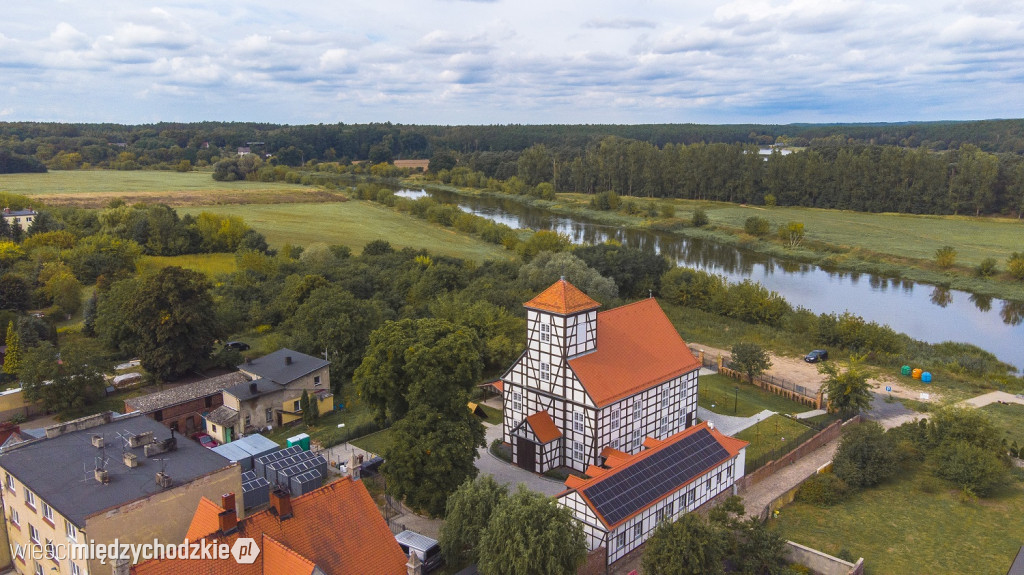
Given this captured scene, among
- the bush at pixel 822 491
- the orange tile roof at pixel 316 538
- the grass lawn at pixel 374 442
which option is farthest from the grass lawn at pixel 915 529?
the grass lawn at pixel 374 442

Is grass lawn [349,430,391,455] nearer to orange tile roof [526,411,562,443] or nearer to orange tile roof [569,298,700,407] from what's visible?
orange tile roof [526,411,562,443]

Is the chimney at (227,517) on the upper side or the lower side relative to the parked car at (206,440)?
upper

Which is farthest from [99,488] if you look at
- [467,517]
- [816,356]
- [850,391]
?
[816,356]

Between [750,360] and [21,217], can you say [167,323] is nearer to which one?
[750,360]

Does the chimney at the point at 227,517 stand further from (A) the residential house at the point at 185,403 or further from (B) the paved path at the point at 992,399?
(B) the paved path at the point at 992,399

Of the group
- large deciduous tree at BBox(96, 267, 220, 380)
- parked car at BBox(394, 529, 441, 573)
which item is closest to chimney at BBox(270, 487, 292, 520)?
parked car at BBox(394, 529, 441, 573)

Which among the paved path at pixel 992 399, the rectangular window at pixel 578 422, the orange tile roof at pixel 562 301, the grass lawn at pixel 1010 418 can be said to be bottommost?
the paved path at pixel 992 399

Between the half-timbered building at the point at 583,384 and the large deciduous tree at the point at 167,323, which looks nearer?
the half-timbered building at the point at 583,384
